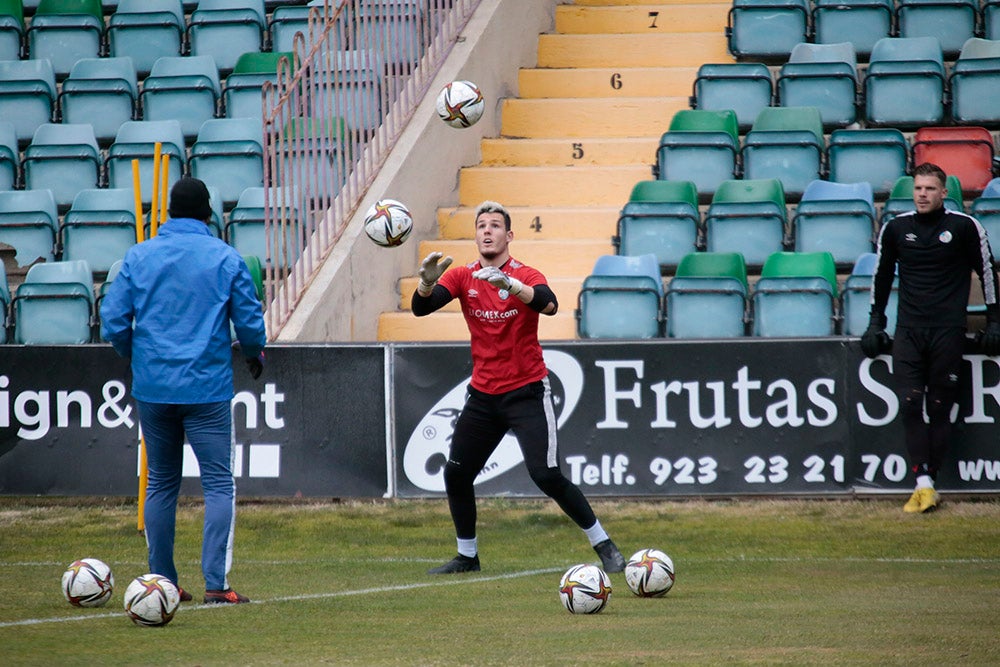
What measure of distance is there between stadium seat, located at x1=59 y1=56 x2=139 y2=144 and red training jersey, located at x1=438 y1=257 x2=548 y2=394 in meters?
8.74

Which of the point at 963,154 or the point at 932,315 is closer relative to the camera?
the point at 932,315

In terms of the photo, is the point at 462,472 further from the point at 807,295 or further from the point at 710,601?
the point at 807,295

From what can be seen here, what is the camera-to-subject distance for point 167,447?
6.81 meters

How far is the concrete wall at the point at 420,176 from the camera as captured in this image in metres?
12.7

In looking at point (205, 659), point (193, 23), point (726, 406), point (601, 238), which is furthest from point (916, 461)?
point (193, 23)

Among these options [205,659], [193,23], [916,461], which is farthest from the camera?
[193,23]

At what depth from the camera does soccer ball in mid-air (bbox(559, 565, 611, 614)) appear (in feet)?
21.5

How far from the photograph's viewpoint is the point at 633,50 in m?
16.2

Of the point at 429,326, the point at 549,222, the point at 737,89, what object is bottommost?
the point at 429,326

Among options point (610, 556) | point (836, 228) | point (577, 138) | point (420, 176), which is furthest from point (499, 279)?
point (577, 138)

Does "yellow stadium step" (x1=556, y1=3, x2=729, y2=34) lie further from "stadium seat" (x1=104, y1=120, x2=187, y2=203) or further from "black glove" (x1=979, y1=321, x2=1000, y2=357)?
"black glove" (x1=979, y1=321, x2=1000, y2=357)

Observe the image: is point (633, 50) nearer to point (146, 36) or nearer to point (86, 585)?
point (146, 36)

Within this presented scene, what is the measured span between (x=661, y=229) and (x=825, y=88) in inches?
108

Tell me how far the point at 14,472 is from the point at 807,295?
21.2 feet
